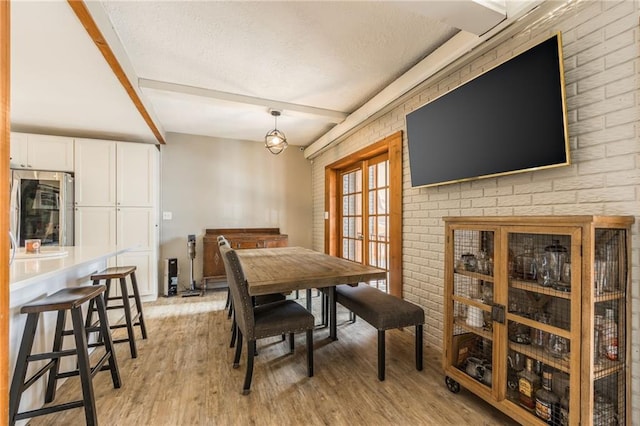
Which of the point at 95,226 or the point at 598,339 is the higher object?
the point at 95,226

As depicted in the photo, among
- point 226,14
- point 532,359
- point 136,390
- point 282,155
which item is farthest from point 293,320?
point 282,155

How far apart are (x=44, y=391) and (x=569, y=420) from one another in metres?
2.90

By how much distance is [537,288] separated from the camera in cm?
146

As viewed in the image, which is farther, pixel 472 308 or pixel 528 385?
pixel 472 308

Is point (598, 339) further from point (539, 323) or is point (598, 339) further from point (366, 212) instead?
point (366, 212)

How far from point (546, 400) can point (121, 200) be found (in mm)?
4696

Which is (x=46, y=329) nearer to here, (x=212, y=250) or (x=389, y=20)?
(x=212, y=250)

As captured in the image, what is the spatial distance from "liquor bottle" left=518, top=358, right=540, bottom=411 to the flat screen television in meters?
1.13

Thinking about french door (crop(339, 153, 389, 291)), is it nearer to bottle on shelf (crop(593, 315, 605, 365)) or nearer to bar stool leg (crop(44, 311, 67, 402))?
bottle on shelf (crop(593, 315, 605, 365))

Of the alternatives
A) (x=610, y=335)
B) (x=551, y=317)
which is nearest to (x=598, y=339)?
(x=610, y=335)

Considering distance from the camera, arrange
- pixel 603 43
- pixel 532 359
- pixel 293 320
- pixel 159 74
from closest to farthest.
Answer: pixel 603 43 < pixel 532 359 < pixel 293 320 < pixel 159 74

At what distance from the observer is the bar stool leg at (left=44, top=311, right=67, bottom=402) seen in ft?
5.82

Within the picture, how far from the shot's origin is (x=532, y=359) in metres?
1.53

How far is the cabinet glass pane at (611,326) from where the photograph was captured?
133 cm
